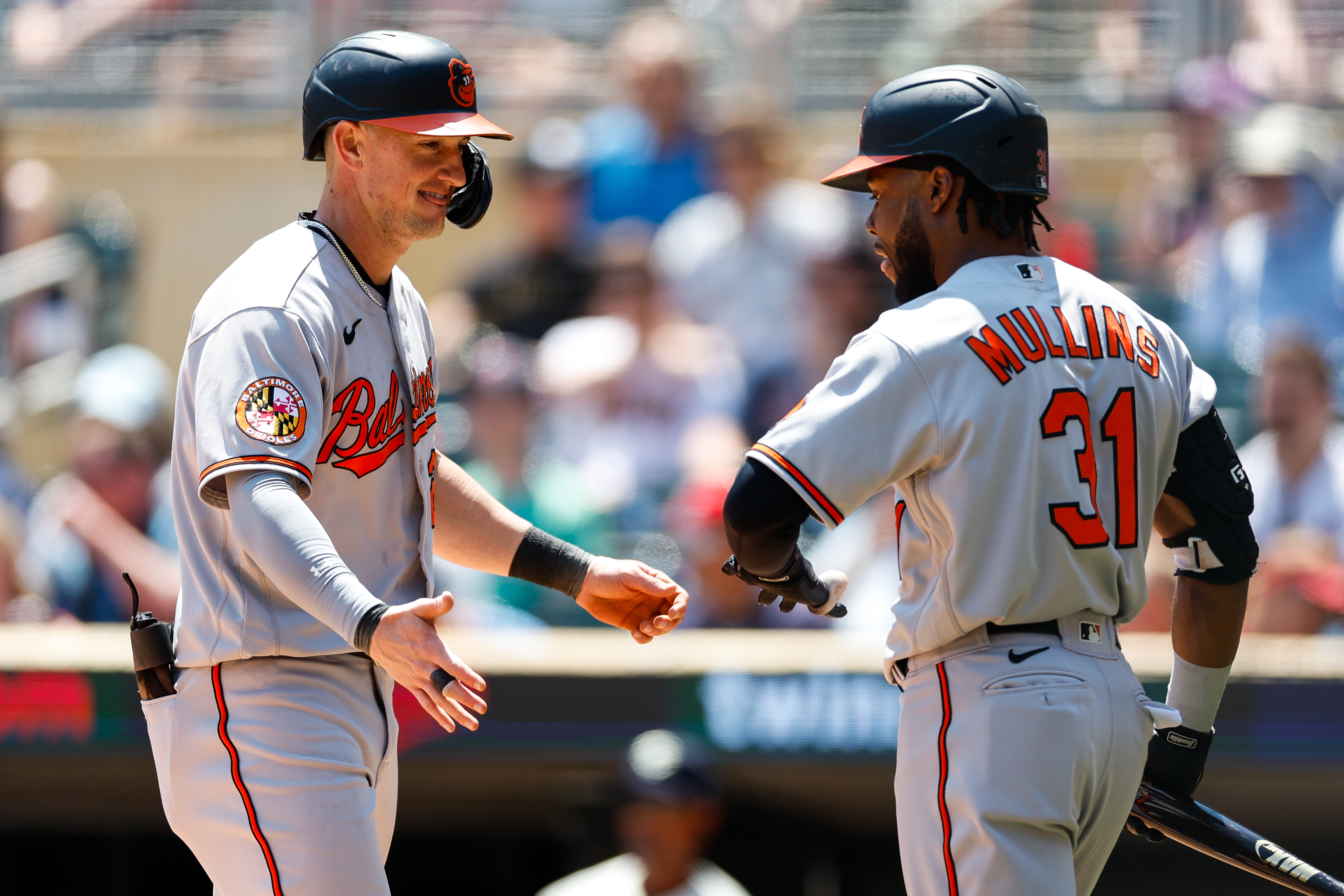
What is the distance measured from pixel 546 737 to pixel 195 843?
2.72m

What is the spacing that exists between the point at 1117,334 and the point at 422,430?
1182mm

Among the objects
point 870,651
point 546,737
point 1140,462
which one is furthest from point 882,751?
point 1140,462

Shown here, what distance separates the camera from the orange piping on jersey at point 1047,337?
99.3 inches

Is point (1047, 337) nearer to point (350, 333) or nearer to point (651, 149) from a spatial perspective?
point (350, 333)

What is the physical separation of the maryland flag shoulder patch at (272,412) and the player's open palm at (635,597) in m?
0.73

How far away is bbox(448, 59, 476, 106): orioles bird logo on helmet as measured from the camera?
8.61ft

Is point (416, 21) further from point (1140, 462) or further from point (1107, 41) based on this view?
point (1140, 462)

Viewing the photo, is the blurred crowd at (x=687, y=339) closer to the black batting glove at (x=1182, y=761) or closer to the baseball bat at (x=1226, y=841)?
the black batting glove at (x=1182, y=761)

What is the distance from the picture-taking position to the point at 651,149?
7.73 meters

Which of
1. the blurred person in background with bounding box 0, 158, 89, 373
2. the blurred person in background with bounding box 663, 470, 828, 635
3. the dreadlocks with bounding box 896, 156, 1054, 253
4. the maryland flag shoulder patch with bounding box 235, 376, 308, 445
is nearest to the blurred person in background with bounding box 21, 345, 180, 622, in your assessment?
the blurred person in background with bounding box 0, 158, 89, 373

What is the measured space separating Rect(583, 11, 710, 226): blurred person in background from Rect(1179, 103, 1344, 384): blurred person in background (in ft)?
8.01

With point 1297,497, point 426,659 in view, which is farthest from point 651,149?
point 426,659

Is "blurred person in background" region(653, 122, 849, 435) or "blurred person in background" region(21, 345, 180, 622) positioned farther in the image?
"blurred person in background" region(653, 122, 849, 435)

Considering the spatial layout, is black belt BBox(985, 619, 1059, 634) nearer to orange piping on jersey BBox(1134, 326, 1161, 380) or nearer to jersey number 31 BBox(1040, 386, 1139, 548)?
jersey number 31 BBox(1040, 386, 1139, 548)
